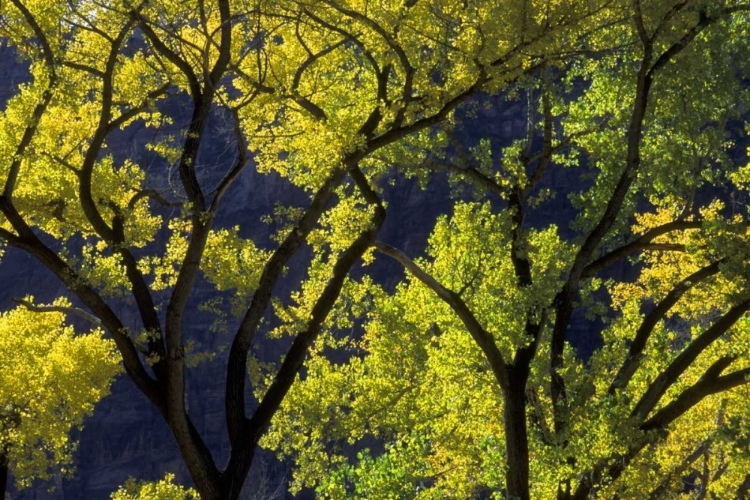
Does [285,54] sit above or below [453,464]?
above

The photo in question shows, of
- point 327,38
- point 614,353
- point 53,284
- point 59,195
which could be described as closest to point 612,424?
point 614,353

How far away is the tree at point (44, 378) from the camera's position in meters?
17.0

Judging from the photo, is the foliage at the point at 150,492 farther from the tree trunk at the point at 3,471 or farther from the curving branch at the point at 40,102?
the curving branch at the point at 40,102

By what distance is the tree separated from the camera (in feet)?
55.6

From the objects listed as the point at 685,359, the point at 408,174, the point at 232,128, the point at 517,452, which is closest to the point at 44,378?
the point at 408,174

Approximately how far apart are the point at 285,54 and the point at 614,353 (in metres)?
5.34

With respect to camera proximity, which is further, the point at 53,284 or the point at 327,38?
the point at 53,284

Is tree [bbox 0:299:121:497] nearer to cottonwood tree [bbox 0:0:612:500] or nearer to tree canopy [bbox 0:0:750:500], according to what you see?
tree canopy [bbox 0:0:750:500]

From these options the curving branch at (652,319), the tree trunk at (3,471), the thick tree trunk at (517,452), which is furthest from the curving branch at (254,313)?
the tree trunk at (3,471)

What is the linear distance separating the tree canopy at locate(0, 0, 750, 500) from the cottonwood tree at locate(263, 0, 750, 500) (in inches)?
1.4

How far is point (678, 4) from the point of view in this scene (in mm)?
9070

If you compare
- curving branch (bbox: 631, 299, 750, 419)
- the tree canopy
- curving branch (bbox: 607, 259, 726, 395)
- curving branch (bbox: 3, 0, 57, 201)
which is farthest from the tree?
curving branch (bbox: 631, 299, 750, 419)

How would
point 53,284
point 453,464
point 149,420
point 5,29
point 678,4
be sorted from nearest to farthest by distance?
point 5,29, point 678,4, point 453,464, point 149,420, point 53,284

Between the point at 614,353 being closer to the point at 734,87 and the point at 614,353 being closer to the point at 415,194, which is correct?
the point at 734,87
